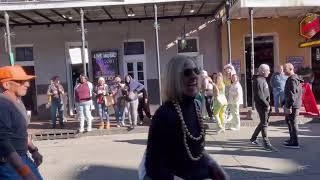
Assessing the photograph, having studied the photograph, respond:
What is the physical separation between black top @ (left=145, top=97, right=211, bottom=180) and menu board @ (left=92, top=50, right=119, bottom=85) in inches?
604

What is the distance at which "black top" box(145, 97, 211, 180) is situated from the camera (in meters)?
2.91

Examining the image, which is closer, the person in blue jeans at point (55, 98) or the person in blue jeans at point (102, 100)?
the person in blue jeans at point (102, 100)

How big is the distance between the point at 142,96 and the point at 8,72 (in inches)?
410

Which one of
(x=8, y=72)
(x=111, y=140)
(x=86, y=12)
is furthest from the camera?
(x=86, y=12)

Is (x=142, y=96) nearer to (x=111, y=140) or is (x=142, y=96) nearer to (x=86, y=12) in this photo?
(x=111, y=140)

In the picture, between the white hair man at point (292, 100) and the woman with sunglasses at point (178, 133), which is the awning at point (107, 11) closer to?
the white hair man at point (292, 100)

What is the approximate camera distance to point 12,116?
12.5 ft

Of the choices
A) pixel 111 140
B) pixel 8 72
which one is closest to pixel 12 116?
pixel 8 72

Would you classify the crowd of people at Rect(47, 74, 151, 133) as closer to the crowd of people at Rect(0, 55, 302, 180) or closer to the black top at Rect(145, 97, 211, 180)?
the crowd of people at Rect(0, 55, 302, 180)

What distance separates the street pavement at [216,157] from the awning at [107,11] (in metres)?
4.26

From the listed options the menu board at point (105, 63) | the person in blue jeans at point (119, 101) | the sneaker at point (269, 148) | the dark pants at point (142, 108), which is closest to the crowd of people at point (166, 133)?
the sneaker at point (269, 148)

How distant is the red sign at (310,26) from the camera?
1641 cm

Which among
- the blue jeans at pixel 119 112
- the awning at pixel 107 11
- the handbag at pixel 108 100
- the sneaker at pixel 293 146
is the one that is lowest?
the sneaker at pixel 293 146

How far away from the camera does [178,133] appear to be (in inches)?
116
